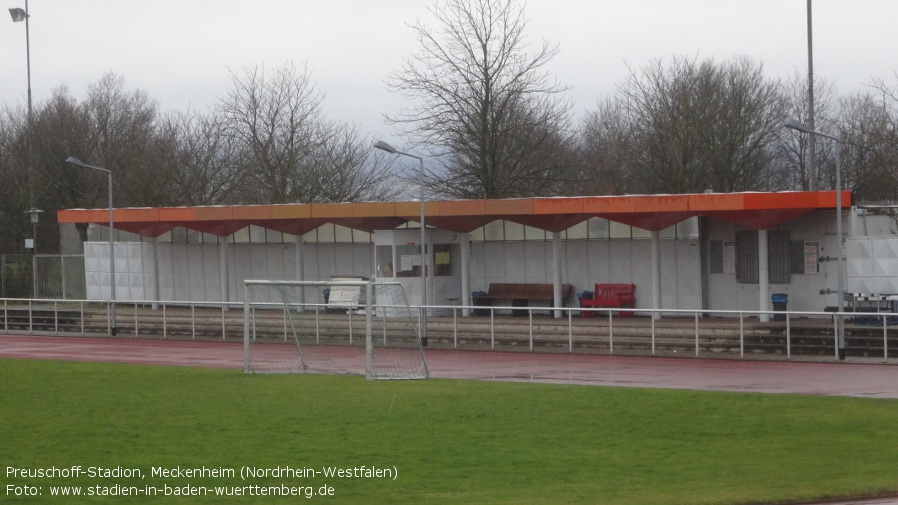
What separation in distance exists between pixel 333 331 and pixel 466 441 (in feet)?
35.3

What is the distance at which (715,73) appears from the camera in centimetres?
5403

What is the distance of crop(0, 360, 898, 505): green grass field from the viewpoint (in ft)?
36.0

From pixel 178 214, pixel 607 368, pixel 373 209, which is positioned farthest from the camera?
pixel 178 214

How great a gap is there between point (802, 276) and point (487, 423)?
18.0 metres

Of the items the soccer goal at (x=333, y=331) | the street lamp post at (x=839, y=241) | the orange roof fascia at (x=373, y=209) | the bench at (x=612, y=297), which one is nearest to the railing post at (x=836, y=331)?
the street lamp post at (x=839, y=241)

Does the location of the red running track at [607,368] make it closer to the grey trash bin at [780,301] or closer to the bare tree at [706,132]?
the grey trash bin at [780,301]

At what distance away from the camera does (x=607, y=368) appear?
981 inches

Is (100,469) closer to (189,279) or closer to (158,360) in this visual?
(158,360)

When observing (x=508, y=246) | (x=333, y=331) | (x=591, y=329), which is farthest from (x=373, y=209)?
(x=333, y=331)

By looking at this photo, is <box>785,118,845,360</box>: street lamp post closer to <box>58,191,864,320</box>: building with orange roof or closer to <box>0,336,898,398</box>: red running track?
<box>0,336,898,398</box>: red running track

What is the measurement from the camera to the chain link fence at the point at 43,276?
4800 cm

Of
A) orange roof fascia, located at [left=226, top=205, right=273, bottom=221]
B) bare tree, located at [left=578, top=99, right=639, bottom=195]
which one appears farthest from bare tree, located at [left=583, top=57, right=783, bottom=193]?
orange roof fascia, located at [left=226, top=205, right=273, bottom=221]

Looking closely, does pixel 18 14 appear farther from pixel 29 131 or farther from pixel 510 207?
pixel 510 207

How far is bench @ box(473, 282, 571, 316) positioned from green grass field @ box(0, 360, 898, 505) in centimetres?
1523
